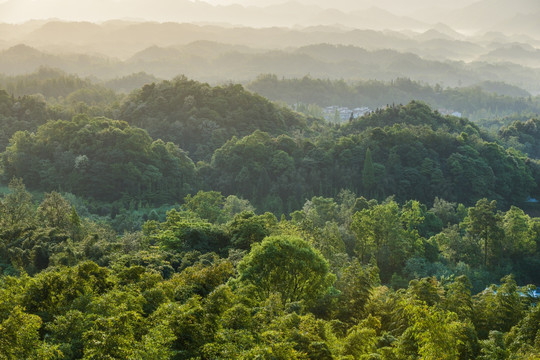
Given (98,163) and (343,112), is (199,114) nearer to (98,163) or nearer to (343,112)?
(98,163)

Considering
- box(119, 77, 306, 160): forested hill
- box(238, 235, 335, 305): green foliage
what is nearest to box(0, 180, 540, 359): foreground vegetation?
box(238, 235, 335, 305): green foliage

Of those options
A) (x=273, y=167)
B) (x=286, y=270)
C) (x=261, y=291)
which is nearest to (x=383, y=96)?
(x=273, y=167)

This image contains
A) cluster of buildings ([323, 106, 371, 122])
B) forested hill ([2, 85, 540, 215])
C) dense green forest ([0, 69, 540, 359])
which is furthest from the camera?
cluster of buildings ([323, 106, 371, 122])

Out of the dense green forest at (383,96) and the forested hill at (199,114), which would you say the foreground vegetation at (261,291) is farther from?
the dense green forest at (383,96)

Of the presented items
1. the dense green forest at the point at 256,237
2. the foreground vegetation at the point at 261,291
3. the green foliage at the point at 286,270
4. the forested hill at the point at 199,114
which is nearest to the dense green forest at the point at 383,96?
the dense green forest at the point at 256,237

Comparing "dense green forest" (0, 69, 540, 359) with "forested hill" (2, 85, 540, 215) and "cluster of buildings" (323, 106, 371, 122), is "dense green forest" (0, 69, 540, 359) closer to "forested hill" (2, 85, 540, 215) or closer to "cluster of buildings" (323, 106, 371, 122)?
"forested hill" (2, 85, 540, 215)

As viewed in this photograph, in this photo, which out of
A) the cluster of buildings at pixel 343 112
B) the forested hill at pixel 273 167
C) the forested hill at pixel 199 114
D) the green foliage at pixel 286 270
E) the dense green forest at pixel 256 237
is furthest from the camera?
the cluster of buildings at pixel 343 112

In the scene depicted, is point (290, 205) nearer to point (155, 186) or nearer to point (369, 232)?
point (155, 186)

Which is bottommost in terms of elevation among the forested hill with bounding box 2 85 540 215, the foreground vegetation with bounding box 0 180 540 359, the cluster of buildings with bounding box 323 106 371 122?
the cluster of buildings with bounding box 323 106 371 122

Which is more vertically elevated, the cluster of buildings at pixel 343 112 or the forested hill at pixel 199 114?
the forested hill at pixel 199 114
